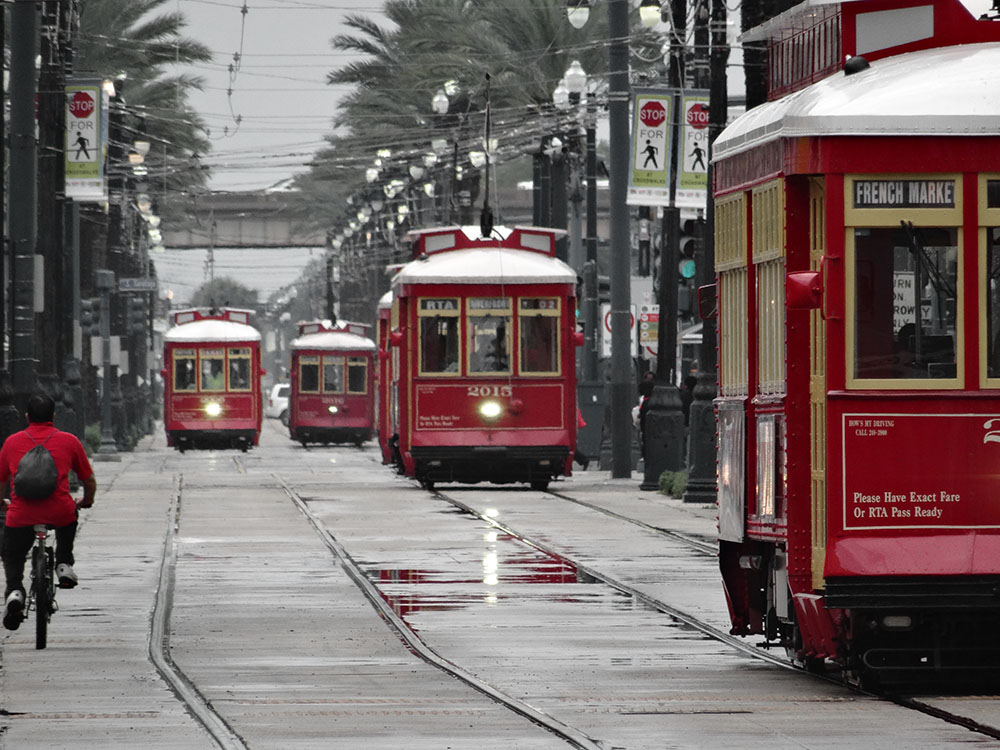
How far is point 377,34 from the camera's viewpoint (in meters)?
56.5

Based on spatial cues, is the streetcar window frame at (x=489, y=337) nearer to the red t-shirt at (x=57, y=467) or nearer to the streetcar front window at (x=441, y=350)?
the streetcar front window at (x=441, y=350)

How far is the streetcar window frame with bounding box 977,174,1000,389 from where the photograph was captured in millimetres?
11688

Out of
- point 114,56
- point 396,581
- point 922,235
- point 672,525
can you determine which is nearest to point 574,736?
point 922,235

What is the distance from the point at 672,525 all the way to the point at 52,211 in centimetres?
1775

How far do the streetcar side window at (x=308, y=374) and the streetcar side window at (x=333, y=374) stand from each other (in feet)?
0.70

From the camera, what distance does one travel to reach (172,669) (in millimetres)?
13539

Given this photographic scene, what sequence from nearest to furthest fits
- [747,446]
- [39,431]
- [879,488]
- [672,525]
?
[879,488] < [747,446] < [39,431] < [672,525]

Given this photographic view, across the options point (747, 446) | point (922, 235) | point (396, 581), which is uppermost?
point (922, 235)

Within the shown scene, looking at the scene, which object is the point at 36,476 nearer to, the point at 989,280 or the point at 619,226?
the point at 989,280

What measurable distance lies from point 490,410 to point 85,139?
1028 cm

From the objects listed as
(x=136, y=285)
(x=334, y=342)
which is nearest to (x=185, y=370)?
(x=136, y=285)

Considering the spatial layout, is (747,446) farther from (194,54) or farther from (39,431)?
(194,54)

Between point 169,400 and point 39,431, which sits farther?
point 169,400

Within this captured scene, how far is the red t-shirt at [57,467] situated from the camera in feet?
48.4
